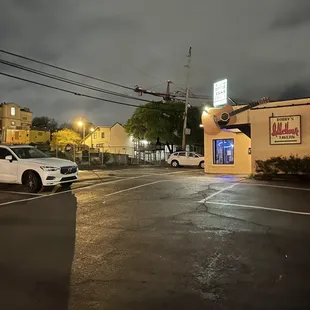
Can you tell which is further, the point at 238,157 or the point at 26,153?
the point at 238,157

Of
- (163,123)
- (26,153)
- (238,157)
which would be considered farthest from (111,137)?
(26,153)

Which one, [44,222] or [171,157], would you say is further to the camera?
[171,157]

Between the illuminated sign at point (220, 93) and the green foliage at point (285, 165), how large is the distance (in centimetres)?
744

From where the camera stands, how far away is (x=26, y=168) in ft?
46.8

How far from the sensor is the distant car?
35000 mm

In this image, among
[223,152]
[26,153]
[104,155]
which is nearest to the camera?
[26,153]

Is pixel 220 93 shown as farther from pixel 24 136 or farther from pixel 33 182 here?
pixel 24 136

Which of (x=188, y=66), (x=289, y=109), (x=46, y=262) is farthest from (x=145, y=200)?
(x=188, y=66)

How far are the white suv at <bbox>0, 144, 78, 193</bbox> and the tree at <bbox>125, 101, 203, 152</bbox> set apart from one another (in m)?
34.6

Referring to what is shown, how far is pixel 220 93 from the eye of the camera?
28.1m

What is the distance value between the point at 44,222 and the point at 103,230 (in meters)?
1.65

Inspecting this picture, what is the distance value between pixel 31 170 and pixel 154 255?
30.7ft

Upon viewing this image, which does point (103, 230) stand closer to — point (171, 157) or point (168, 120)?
point (171, 157)

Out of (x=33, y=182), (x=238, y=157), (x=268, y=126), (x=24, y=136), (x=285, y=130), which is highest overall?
(x=24, y=136)
